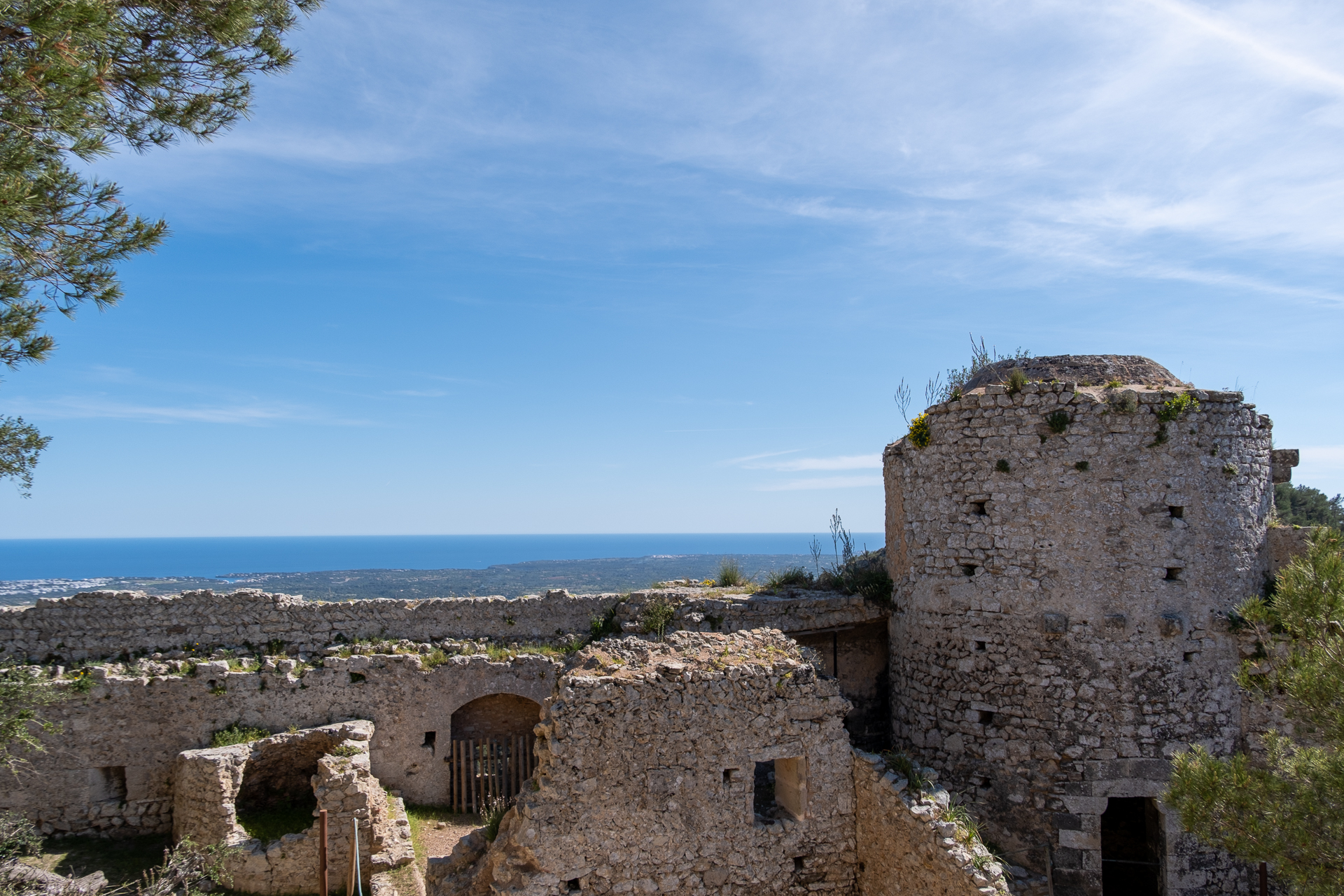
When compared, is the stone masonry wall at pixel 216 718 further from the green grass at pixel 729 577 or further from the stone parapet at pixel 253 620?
the green grass at pixel 729 577

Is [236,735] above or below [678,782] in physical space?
below

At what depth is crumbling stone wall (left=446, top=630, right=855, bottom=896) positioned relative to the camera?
25.5 ft

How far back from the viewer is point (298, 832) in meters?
12.2

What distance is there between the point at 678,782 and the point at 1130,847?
7.98m

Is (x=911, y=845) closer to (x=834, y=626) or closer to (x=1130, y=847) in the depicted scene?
(x=834, y=626)

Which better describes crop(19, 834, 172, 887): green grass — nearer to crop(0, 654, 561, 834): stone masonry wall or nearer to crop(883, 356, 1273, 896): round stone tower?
crop(0, 654, 561, 834): stone masonry wall

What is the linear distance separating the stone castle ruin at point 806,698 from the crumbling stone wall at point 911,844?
0.03 meters

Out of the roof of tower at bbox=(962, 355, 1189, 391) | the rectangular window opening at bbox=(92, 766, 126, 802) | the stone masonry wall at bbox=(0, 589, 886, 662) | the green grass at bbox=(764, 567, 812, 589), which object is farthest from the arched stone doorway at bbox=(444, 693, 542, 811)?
the roof of tower at bbox=(962, 355, 1189, 391)

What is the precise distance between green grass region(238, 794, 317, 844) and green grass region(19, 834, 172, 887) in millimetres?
1146

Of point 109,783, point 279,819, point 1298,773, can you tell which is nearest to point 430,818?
point 279,819

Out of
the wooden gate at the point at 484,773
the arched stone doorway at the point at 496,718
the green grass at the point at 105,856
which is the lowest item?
the green grass at the point at 105,856

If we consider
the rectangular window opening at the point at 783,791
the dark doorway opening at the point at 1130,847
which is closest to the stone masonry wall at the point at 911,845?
the rectangular window opening at the point at 783,791

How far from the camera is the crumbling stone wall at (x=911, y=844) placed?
764cm

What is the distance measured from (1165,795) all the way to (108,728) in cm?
1474
